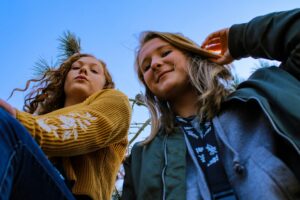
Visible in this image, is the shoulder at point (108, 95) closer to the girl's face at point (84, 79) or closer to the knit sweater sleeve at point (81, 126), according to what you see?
the knit sweater sleeve at point (81, 126)

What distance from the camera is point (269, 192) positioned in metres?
1.25

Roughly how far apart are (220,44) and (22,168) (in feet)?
3.84

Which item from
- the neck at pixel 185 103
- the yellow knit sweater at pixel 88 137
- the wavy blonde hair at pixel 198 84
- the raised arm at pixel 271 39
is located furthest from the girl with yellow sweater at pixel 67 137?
the raised arm at pixel 271 39

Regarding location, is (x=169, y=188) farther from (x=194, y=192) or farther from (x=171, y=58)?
(x=171, y=58)

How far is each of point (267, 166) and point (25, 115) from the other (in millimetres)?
918

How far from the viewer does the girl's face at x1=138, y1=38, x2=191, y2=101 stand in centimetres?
193

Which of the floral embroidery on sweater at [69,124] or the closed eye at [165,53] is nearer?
the floral embroidery on sweater at [69,124]

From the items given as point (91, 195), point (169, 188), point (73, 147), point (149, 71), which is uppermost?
point (149, 71)

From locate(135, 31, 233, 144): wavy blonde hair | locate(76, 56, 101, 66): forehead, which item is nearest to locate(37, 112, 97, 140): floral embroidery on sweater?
locate(135, 31, 233, 144): wavy blonde hair

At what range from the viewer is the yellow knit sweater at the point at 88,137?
1.62m

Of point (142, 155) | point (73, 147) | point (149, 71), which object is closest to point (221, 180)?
point (142, 155)

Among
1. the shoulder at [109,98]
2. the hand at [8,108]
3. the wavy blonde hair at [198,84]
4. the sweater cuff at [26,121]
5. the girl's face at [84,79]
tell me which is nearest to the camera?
the hand at [8,108]

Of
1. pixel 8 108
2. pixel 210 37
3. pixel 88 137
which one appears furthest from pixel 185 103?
pixel 8 108

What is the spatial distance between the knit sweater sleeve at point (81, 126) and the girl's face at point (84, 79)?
30 cm
